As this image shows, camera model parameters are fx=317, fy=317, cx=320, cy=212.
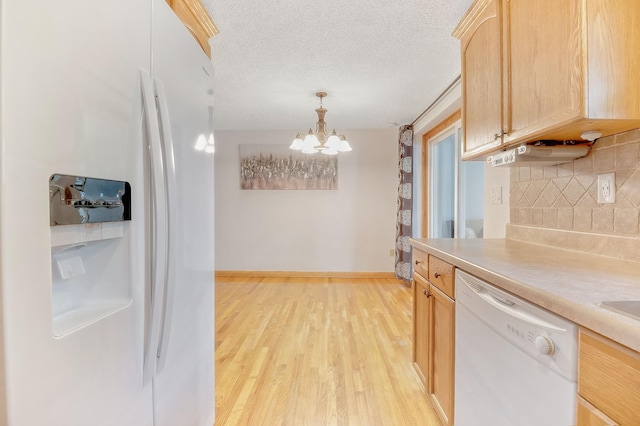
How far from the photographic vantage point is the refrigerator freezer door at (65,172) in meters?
0.52

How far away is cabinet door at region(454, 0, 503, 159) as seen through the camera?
155cm

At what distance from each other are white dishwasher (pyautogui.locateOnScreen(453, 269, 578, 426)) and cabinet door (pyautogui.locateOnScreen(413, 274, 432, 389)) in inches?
16.0

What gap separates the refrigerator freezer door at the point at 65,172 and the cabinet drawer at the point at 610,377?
3.55ft

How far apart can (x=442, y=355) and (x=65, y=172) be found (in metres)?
1.65

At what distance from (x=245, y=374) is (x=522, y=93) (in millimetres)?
2212

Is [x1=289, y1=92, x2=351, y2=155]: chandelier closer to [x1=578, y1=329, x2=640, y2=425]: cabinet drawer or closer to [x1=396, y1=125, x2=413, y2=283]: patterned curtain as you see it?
[x1=396, y1=125, x2=413, y2=283]: patterned curtain

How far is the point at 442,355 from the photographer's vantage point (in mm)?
1569

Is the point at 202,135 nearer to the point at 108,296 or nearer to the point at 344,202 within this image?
the point at 108,296

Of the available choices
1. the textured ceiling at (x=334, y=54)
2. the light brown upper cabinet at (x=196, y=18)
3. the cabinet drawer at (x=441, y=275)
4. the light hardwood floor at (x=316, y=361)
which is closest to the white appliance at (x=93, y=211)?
the light brown upper cabinet at (x=196, y=18)

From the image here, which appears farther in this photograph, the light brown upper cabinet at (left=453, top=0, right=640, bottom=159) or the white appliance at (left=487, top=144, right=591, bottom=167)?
the white appliance at (left=487, top=144, right=591, bottom=167)

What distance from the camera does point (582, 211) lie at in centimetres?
148

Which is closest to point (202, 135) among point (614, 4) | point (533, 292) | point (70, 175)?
point (70, 175)

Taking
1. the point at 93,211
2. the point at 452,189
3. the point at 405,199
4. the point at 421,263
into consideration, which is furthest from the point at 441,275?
the point at 405,199

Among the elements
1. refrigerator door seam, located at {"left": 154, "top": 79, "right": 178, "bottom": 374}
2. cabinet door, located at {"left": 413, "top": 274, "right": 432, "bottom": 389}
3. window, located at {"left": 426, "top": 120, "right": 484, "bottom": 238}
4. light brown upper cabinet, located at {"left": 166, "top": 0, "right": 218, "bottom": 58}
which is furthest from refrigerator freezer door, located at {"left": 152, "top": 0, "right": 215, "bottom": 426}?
window, located at {"left": 426, "top": 120, "right": 484, "bottom": 238}
